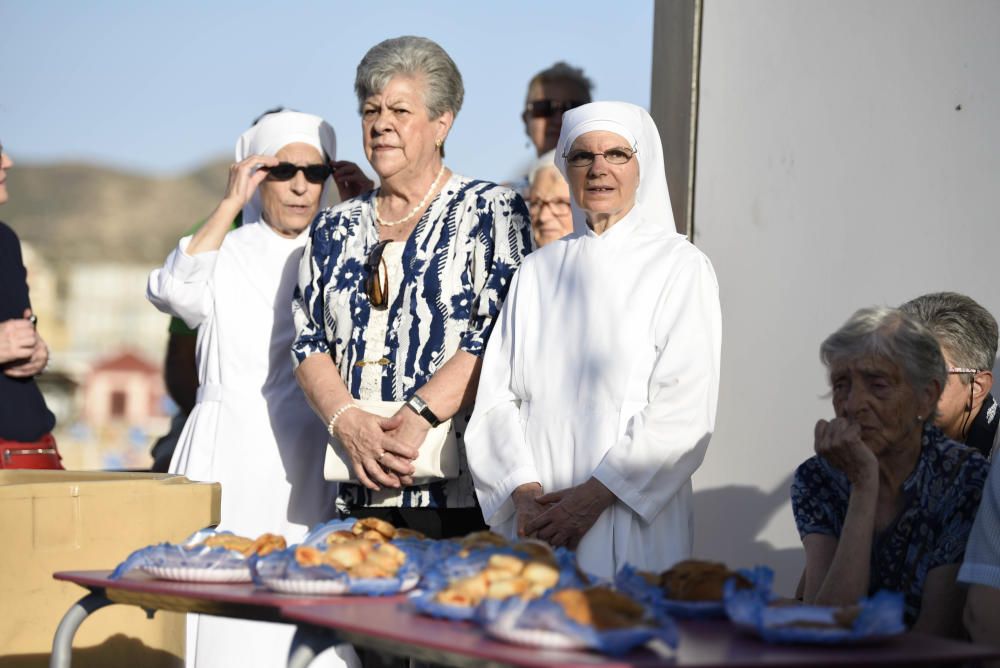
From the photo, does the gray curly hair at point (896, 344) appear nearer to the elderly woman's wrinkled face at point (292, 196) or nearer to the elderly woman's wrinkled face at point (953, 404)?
the elderly woman's wrinkled face at point (953, 404)

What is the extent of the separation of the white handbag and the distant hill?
6.96 m

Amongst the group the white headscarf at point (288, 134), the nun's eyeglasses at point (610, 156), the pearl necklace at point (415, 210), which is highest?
the white headscarf at point (288, 134)

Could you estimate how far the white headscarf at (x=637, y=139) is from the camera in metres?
4.05

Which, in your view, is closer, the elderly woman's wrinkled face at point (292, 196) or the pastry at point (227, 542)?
the pastry at point (227, 542)

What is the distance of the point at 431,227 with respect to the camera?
429 cm

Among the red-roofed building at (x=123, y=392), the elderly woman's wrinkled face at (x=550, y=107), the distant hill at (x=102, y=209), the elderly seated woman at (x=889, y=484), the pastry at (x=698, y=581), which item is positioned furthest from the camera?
the distant hill at (x=102, y=209)

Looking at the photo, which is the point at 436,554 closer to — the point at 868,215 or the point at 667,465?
the point at 667,465

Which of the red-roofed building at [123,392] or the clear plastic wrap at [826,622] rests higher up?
the red-roofed building at [123,392]

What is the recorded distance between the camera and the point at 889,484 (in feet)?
11.3

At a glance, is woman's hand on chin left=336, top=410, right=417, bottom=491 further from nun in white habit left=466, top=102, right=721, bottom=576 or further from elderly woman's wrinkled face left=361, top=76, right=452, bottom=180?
elderly woman's wrinkled face left=361, top=76, right=452, bottom=180

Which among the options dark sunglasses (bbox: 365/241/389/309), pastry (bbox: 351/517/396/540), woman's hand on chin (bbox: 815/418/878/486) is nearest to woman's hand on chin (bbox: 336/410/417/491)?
dark sunglasses (bbox: 365/241/389/309)

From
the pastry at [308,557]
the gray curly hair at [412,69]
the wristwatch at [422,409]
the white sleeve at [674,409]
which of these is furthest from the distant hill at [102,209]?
the pastry at [308,557]

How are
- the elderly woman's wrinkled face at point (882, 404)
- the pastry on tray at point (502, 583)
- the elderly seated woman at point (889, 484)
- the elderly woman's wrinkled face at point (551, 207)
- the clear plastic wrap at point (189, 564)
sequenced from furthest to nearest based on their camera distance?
the elderly woman's wrinkled face at point (551, 207) < the elderly woman's wrinkled face at point (882, 404) < the elderly seated woman at point (889, 484) < the clear plastic wrap at point (189, 564) < the pastry on tray at point (502, 583)

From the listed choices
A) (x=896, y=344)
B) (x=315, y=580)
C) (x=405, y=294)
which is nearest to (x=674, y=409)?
(x=896, y=344)
